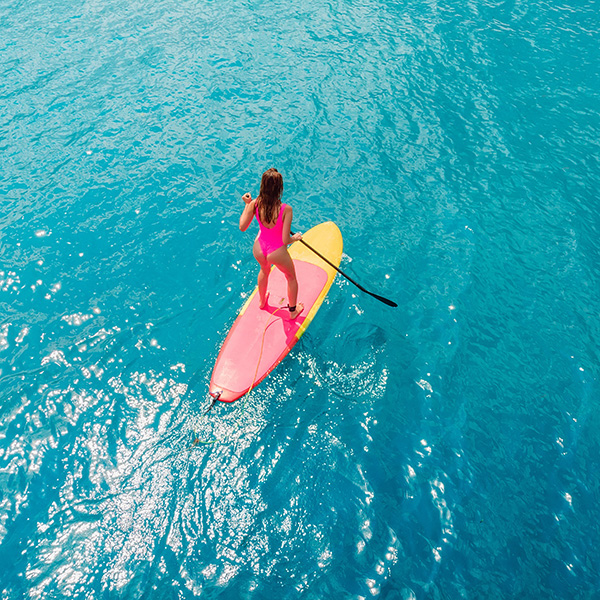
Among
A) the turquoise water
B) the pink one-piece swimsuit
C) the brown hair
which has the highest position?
the brown hair

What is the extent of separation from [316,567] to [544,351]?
177 inches

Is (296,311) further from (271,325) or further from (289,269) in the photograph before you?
(289,269)

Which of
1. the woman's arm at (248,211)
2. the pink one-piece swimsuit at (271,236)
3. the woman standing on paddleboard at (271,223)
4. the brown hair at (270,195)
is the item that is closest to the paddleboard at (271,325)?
the woman standing on paddleboard at (271,223)

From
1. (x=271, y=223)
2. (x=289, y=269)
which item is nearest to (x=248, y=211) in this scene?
(x=271, y=223)

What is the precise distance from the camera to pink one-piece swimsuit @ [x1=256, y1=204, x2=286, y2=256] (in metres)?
5.88

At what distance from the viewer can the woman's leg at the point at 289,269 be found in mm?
6184

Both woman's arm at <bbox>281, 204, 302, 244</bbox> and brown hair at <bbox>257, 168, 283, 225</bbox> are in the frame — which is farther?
woman's arm at <bbox>281, 204, 302, 244</bbox>

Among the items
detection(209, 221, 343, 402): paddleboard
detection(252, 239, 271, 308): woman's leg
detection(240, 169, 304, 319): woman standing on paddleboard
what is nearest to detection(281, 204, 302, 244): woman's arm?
detection(240, 169, 304, 319): woman standing on paddleboard

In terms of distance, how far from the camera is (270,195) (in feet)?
18.2

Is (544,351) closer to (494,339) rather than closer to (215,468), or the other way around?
(494,339)

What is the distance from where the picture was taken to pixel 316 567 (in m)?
5.07

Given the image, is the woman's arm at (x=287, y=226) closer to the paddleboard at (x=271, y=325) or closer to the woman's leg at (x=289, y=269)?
the woman's leg at (x=289, y=269)

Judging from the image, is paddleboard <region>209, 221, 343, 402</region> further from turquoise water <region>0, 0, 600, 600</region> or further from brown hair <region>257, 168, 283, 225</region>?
brown hair <region>257, 168, 283, 225</region>

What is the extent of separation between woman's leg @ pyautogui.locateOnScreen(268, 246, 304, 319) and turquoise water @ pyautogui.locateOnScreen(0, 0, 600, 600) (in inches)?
19.0
